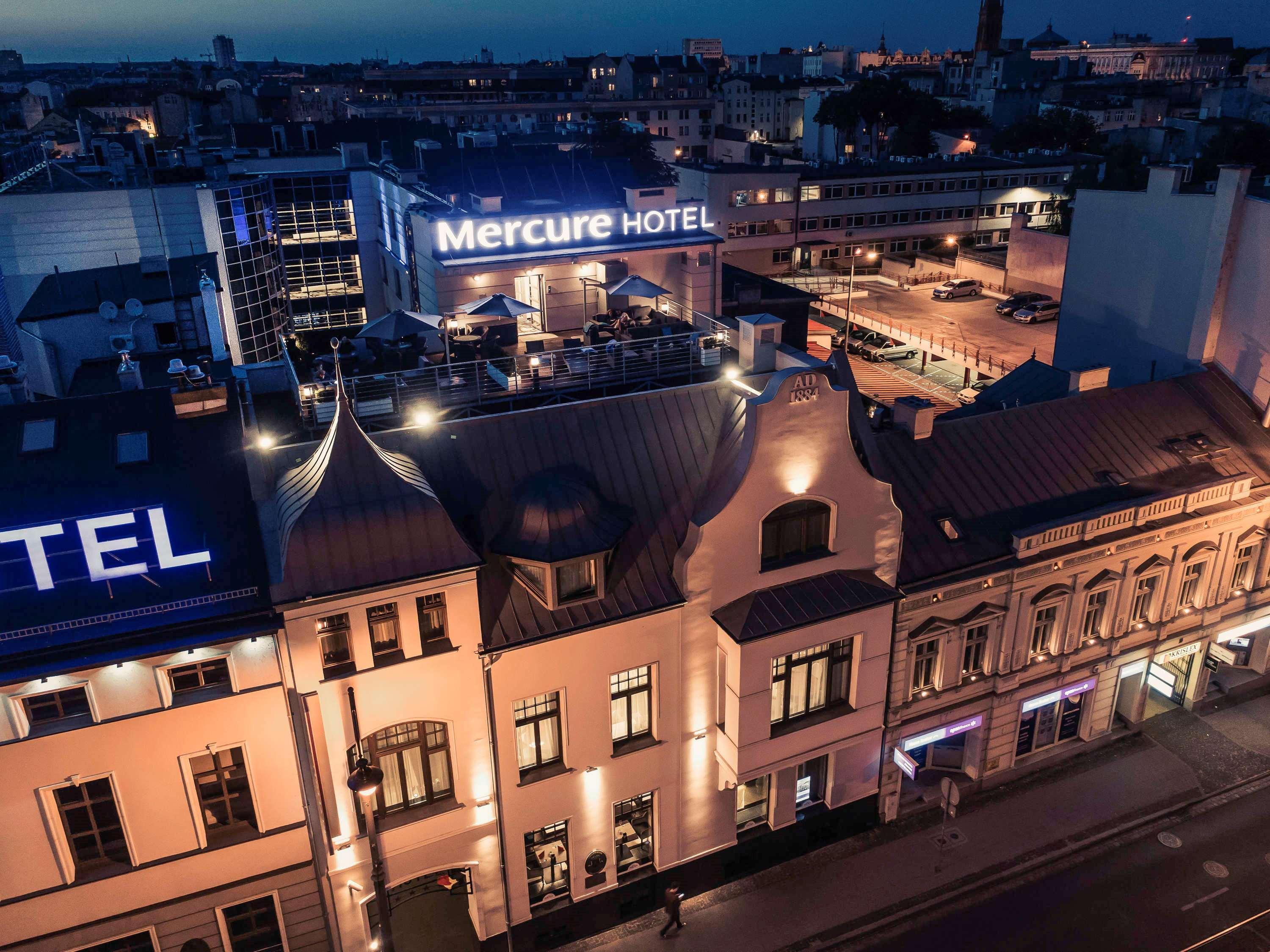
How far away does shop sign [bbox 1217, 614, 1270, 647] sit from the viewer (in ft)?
117

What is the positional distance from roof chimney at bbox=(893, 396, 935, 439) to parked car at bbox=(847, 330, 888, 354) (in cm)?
4641

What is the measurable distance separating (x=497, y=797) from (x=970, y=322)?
70232 millimetres

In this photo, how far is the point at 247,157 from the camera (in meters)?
80.6

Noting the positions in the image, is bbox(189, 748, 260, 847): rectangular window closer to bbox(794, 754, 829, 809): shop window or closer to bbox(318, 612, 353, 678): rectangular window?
bbox(318, 612, 353, 678): rectangular window

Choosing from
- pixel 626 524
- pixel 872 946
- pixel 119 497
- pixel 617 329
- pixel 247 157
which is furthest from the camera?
pixel 247 157

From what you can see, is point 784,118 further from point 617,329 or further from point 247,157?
point 617,329

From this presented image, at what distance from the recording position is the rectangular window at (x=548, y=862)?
86.1 feet

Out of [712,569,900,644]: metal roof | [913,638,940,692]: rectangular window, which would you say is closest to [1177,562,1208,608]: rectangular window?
[913,638,940,692]: rectangular window

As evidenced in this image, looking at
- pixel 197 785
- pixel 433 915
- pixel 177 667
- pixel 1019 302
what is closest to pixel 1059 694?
pixel 433 915

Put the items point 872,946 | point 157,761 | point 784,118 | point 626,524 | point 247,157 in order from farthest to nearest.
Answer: point 784,118 < point 247,157 < point 872,946 < point 626,524 < point 157,761

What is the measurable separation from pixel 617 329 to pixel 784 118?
16323 centimetres

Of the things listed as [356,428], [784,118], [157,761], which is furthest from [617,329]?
[784,118]

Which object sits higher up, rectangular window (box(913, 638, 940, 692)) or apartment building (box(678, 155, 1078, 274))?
apartment building (box(678, 155, 1078, 274))

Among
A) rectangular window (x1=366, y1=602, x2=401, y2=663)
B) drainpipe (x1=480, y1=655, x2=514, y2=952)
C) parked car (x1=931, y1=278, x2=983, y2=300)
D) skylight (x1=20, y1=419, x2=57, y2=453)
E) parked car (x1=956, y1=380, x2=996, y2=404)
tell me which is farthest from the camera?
parked car (x1=931, y1=278, x2=983, y2=300)
